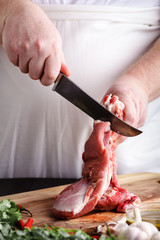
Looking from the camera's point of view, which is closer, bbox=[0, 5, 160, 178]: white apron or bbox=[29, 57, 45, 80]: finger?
bbox=[29, 57, 45, 80]: finger

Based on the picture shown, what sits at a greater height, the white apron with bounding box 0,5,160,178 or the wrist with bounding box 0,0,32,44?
the wrist with bounding box 0,0,32,44

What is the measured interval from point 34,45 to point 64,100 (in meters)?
0.73

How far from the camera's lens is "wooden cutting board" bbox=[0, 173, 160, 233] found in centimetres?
179

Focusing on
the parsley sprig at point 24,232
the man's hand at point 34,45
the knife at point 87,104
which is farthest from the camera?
the knife at point 87,104

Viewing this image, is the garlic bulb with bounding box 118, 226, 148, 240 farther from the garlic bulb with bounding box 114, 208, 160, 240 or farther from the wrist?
the wrist

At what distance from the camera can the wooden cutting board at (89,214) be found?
1.79m

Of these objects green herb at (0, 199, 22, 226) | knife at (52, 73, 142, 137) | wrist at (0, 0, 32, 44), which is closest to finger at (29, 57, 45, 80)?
knife at (52, 73, 142, 137)

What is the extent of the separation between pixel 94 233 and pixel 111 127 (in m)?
0.59

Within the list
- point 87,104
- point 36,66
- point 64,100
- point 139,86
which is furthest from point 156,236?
point 64,100

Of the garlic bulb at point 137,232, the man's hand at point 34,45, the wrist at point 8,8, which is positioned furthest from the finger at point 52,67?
the garlic bulb at point 137,232

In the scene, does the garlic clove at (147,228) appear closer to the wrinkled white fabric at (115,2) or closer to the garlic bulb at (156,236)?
the garlic bulb at (156,236)

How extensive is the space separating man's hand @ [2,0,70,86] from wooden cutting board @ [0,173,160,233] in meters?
0.66

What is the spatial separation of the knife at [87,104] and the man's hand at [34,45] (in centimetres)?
8

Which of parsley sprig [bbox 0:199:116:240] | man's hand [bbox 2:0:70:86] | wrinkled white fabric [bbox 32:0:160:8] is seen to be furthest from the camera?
wrinkled white fabric [bbox 32:0:160:8]
